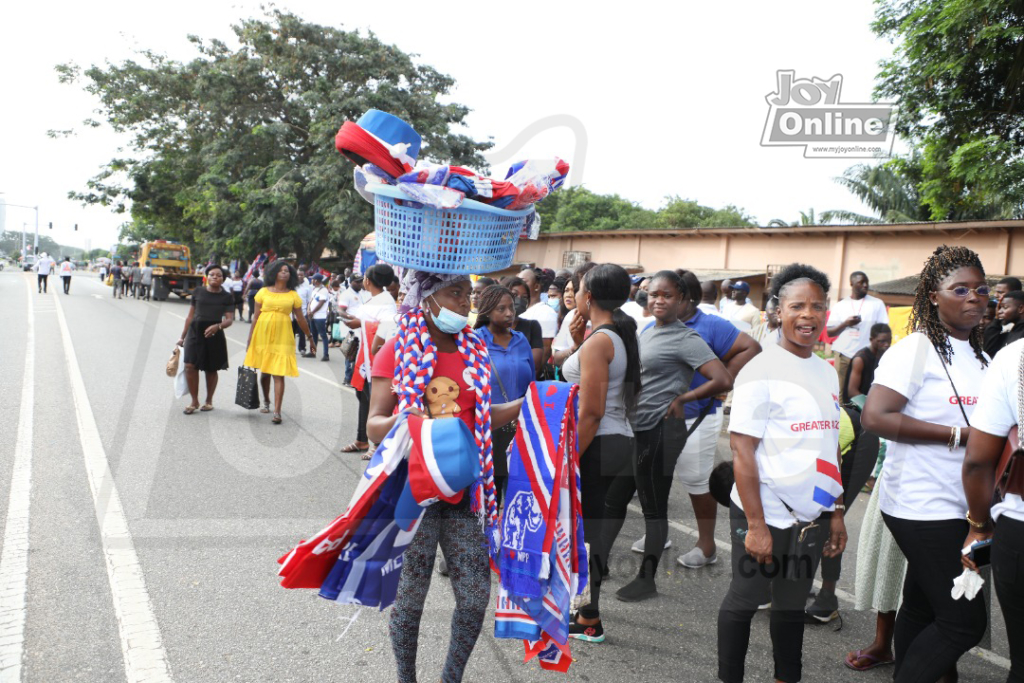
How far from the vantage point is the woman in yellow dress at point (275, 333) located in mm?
8297

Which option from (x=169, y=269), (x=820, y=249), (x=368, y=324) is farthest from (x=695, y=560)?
(x=169, y=269)

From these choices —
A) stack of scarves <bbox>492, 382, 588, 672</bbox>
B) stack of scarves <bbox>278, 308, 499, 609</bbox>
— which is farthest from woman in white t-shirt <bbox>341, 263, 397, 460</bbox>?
stack of scarves <bbox>278, 308, 499, 609</bbox>

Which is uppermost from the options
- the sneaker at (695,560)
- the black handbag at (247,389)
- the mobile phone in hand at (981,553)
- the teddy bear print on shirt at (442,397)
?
the teddy bear print on shirt at (442,397)

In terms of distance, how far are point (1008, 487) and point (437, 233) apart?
2072 millimetres

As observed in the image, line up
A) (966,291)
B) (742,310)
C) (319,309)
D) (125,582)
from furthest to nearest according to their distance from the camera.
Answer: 1. (319,309)
2. (742,310)
3. (125,582)
4. (966,291)

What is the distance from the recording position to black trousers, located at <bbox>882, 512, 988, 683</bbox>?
274 cm

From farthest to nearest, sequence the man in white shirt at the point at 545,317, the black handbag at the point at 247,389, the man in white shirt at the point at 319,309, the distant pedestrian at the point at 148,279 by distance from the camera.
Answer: the distant pedestrian at the point at 148,279 < the man in white shirt at the point at 319,309 < the black handbag at the point at 247,389 < the man in white shirt at the point at 545,317

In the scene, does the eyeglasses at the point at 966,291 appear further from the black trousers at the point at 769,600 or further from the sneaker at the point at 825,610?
the sneaker at the point at 825,610

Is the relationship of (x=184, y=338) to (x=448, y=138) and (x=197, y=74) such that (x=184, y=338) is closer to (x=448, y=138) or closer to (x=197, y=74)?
(x=448, y=138)

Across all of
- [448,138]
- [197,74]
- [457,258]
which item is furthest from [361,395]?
[197,74]

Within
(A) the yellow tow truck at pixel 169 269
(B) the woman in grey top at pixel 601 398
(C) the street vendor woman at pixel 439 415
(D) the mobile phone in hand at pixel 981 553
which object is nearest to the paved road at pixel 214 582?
(B) the woman in grey top at pixel 601 398

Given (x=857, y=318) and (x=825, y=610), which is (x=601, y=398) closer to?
(x=825, y=610)

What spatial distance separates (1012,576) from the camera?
2514mm

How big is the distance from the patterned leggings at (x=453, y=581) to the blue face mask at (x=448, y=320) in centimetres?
66
